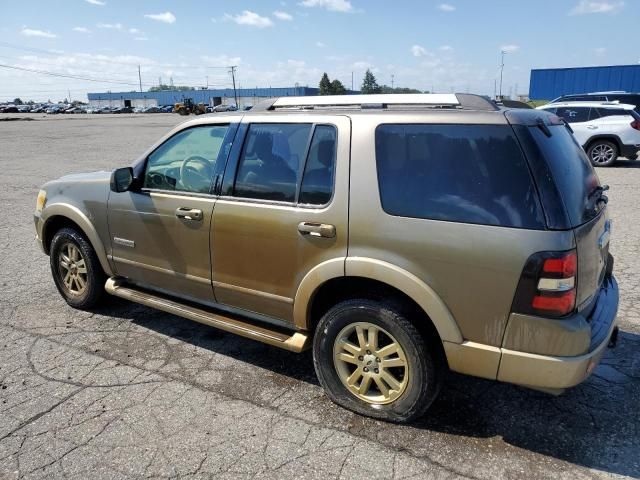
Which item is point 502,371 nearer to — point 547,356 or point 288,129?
point 547,356

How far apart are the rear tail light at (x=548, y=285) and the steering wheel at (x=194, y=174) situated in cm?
222

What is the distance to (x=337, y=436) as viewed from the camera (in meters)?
2.91

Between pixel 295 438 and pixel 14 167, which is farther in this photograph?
pixel 14 167

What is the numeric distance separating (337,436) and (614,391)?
6.10 feet

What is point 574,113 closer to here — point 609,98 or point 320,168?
point 609,98

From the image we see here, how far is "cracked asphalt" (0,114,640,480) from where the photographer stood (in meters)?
2.66

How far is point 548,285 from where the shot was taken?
7.87 feet

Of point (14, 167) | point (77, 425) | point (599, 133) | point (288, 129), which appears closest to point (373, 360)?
point (288, 129)

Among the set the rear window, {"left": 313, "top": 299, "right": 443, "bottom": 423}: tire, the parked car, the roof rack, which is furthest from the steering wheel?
the parked car

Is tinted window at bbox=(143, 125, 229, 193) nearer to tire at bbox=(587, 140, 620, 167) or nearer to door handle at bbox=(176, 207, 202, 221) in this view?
door handle at bbox=(176, 207, 202, 221)

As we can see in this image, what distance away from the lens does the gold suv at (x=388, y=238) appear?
246cm

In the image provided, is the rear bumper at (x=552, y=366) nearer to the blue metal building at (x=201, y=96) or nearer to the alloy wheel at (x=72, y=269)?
the alloy wheel at (x=72, y=269)

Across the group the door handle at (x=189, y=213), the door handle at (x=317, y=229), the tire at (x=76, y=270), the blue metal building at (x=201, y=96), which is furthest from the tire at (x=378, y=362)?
the blue metal building at (x=201, y=96)

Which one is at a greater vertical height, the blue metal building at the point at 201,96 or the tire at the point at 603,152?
the blue metal building at the point at 201,96
